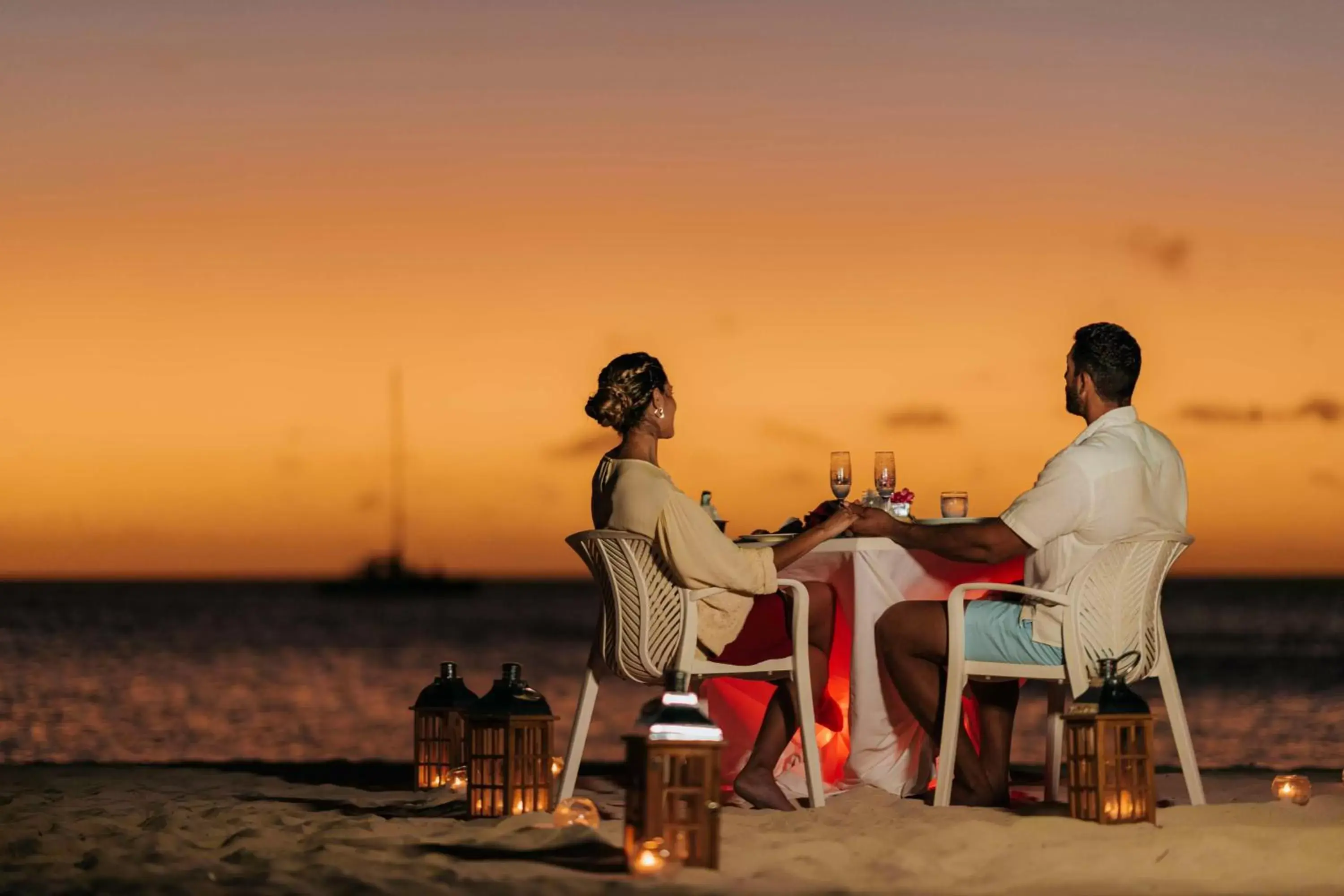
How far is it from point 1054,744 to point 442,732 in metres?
2.19

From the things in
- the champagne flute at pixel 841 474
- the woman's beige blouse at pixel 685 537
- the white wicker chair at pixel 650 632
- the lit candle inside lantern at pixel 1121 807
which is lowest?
the lit candle inside lantern at pixel 1121 807

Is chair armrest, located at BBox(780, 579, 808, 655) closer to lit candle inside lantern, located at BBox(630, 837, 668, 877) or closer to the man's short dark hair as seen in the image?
the man's short dark hair

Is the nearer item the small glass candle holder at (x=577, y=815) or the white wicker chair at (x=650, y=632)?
the small glass candle holder at (x=577, y=815)

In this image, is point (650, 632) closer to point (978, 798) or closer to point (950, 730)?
point (950, 730)

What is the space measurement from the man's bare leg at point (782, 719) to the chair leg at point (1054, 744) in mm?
732

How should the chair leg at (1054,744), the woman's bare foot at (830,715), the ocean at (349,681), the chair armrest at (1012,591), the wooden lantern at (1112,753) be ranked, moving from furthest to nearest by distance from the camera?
the ocean at (349,681)
the woman's bare foot at (830,715)
the chair leg at (1054,744)
the chair armrest at (1012,591)
the wooden lantern at (1112,753)

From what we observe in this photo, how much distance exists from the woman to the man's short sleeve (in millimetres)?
565

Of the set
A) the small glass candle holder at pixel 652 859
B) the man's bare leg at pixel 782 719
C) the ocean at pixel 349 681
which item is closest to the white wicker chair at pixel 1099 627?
the man's bare leg at pixel 782 719

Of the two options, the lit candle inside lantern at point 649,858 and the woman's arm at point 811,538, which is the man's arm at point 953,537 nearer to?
the woman's arm at point 811,538

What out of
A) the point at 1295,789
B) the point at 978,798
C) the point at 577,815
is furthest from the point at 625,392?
the point at 1295,789

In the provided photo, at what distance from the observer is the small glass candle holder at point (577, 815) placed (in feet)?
16.9

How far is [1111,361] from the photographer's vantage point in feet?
17.8

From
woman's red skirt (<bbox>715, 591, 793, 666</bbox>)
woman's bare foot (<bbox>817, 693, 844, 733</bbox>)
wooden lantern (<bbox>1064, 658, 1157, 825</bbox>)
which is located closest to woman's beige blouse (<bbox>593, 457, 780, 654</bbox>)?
woman's red skirt (<bbox>715, 591, 793, 666</bbox>)

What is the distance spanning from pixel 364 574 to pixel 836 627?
51.8 metres
